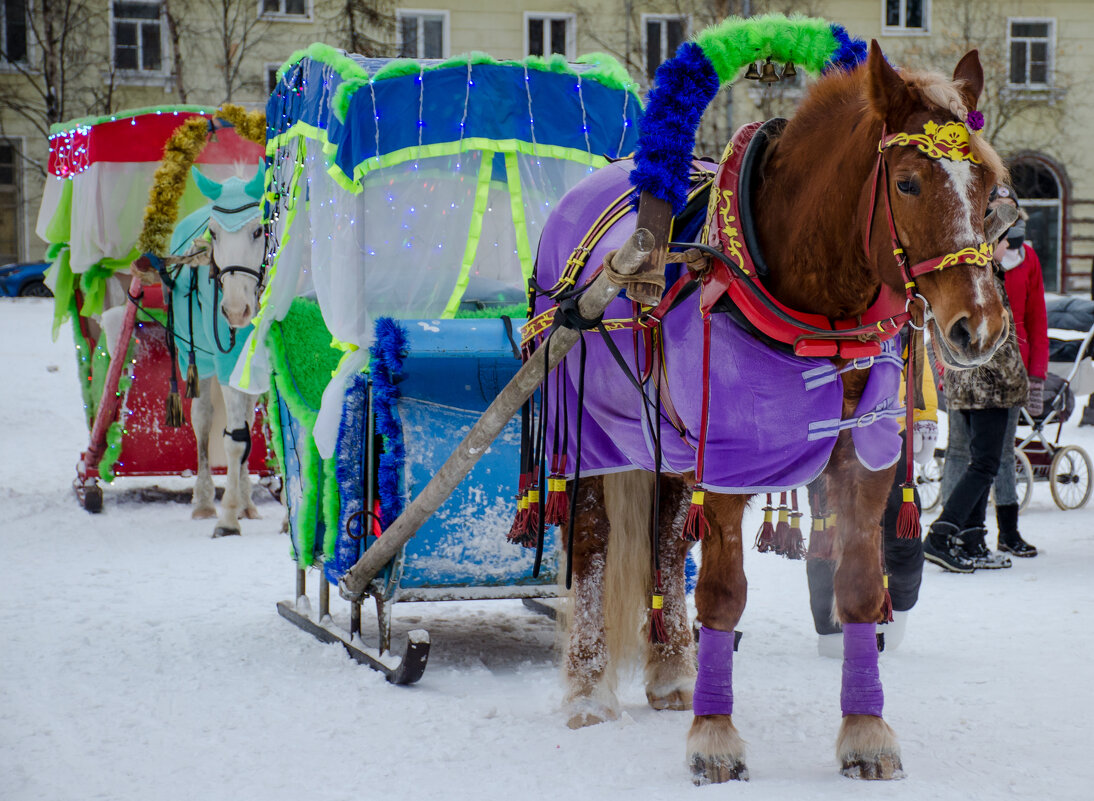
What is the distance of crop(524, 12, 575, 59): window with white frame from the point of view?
24.5 meters

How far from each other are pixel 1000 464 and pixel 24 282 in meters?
19.7

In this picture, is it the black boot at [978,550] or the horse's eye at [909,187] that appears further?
the black boot at [978,550]

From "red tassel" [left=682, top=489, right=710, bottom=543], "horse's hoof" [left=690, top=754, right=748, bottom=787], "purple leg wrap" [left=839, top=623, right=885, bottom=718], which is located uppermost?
"red tassel" [left=682, top=489, right=710, bottom=543]

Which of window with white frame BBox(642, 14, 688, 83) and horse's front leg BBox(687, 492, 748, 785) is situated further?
window with white frame BBox(642, 14, 688, 83)

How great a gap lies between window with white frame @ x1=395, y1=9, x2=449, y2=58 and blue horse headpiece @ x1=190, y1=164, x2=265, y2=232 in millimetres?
16962

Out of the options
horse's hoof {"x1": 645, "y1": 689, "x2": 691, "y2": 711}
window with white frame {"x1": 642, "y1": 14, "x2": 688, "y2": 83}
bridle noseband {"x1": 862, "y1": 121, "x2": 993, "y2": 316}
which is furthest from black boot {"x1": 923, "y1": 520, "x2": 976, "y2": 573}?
window with white frame {"x1": 642, "y1": 14, "x2": 688, "y2": 83}

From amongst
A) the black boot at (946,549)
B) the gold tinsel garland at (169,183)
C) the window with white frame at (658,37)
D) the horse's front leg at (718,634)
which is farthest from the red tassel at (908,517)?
the window with white frame at (658,37)

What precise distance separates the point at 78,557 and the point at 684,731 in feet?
14.3

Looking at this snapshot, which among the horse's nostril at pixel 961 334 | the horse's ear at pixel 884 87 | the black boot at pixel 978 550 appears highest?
the horse's ear at pixel 884 87

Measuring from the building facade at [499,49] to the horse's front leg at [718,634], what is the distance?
2096 cm

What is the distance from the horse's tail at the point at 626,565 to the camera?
14.2 feet

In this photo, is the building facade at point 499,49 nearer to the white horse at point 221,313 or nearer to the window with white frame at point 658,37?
the window with white frame at point 658,37

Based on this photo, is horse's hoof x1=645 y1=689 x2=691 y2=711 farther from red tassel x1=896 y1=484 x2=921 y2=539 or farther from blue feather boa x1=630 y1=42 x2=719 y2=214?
blue feather boa x1=630 y1=42 x2=719 y2=214

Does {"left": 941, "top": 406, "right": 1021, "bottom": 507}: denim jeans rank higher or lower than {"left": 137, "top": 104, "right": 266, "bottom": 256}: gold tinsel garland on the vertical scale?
lower
